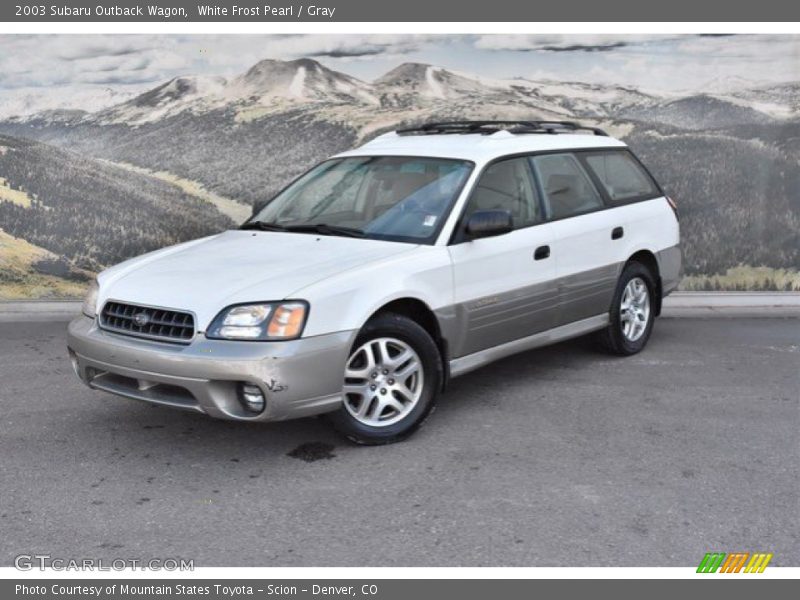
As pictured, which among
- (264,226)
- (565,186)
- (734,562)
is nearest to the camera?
(734,562)

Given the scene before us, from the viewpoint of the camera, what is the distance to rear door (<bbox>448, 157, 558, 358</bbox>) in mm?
5570

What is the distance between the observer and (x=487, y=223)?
217 inches

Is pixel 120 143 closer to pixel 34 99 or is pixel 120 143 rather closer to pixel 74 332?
pixel 34 99

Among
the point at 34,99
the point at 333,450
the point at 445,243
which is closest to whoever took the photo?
the point at 333,450

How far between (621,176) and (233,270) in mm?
3325

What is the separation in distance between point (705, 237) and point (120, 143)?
19.4ft

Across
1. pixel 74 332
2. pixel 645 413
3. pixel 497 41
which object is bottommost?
pixel 645 413

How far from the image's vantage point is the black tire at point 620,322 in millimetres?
6867

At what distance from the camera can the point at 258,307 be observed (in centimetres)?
470

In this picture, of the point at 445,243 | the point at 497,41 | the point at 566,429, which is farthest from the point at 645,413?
the point at 497,41

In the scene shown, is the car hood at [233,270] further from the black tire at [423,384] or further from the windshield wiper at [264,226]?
the black tire at [423,384]

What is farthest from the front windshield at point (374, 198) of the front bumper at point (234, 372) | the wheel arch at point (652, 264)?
the wheel arch at point (652, 264)

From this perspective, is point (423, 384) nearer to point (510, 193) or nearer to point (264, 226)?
point (510, 193)

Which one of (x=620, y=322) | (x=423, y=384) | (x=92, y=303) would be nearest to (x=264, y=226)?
(x=92, y=303)
